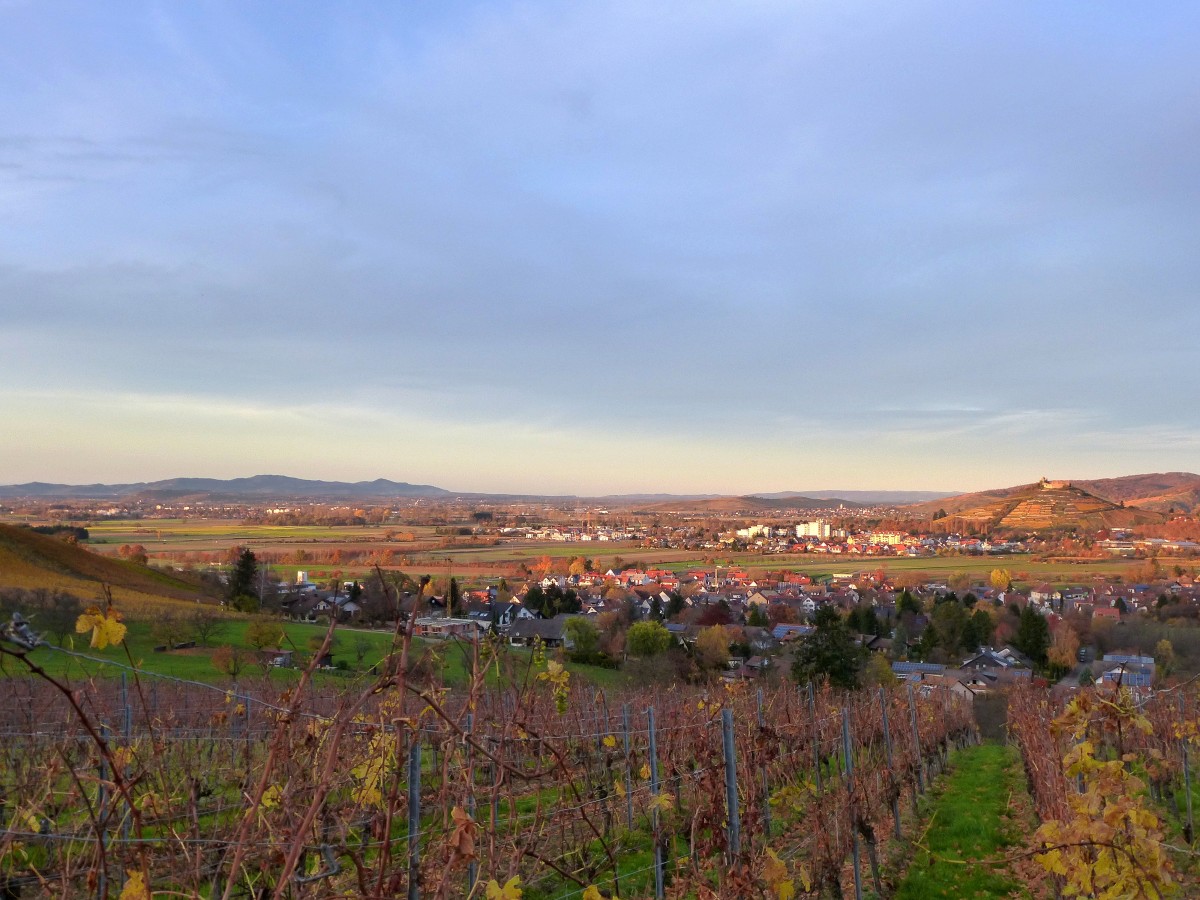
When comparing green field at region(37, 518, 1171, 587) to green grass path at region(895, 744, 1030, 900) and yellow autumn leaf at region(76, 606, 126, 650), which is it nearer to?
green grass path at region(895, 744, 1030, 900)

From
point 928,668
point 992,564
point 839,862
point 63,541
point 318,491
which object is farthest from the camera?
point 318,491

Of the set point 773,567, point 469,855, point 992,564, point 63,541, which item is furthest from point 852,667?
point 992,564

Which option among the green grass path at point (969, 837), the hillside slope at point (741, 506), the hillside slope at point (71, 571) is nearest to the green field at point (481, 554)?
the hillside slope at point (71, 571)

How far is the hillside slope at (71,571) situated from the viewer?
29.9 m

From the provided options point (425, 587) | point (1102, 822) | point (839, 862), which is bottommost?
point (839, 862)

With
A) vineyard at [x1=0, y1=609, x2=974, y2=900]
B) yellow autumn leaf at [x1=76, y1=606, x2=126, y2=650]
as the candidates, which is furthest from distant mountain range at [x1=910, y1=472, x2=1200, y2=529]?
yellow autumn leaf at [x1=76, y1=606, x2=126, y2=650]

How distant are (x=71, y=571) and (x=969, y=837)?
34.4 metres

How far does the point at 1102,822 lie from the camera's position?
8.45 feet

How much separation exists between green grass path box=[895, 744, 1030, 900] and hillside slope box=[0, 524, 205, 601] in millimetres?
26479

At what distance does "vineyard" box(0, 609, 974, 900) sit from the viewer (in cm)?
212

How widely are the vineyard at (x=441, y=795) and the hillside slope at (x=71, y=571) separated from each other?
61.5ft

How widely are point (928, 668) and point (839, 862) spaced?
2815cm

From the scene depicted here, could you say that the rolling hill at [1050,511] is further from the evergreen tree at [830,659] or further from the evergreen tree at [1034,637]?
the evergreen tree at [830,659]

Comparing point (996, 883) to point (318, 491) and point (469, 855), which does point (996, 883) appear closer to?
point (469, 855)
